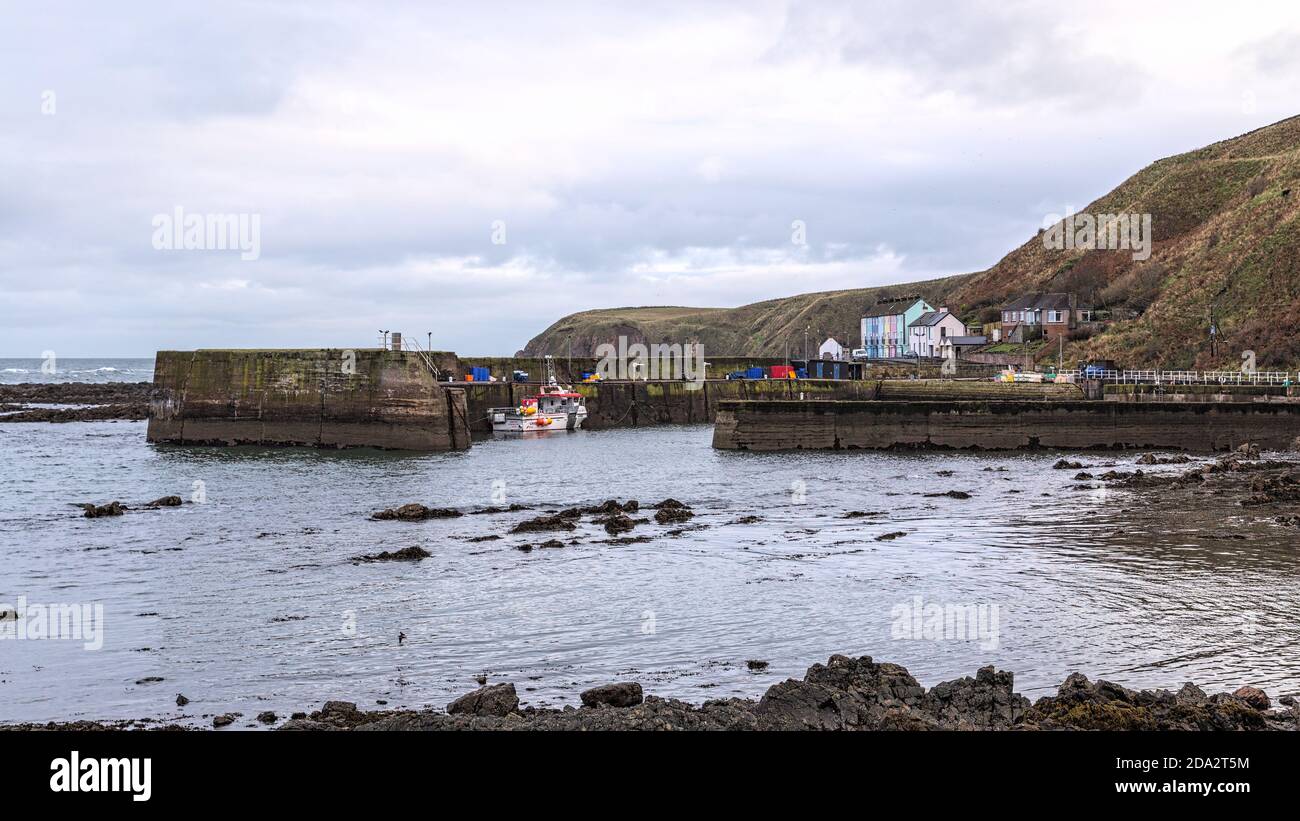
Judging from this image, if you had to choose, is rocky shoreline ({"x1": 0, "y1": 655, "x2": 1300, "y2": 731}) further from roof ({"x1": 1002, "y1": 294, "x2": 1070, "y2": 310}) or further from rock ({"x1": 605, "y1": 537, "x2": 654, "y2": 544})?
roof ({"x1": 1002, "y1": 294, "x2": 1070, "y2": 310})

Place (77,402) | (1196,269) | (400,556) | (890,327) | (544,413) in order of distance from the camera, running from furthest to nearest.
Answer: (890,327) < (77,402) < (1196,269) < (544,413) < (400,556)

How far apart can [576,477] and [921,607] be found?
26668mm

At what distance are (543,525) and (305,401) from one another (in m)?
28.5

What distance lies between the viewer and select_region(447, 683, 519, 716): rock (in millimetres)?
13195

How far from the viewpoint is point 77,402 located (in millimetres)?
106125

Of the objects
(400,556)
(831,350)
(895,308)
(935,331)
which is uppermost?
(895,308)

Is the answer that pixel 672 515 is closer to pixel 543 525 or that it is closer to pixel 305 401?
pixel 543 525

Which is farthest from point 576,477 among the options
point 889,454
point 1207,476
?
point 1207,476

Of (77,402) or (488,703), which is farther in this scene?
(77,402)

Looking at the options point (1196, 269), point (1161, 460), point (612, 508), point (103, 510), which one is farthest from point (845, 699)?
point (1196, 269)

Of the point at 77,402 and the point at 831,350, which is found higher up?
the point at 831,350

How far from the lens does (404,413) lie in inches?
2111

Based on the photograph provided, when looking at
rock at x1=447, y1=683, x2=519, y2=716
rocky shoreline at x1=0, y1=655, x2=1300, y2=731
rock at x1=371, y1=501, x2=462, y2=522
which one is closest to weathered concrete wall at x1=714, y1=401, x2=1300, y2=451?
rock at x1=371, y1=501, x2=462, y2=522
